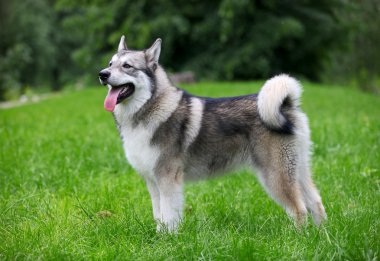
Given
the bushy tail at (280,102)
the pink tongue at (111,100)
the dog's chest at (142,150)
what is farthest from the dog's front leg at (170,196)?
the bushy tail at (280,102)

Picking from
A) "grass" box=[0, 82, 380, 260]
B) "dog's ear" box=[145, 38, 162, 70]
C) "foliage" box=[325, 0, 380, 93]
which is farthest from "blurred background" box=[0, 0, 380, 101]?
"dog's ear" box=[145, 38, 162, 70]

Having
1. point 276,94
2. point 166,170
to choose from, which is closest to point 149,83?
point 166,170

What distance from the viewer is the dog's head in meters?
3.52

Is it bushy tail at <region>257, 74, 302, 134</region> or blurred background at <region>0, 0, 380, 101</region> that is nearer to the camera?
bushy tail at <region>257, 74, 302, 134</region>

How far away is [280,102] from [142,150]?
1.10 metres

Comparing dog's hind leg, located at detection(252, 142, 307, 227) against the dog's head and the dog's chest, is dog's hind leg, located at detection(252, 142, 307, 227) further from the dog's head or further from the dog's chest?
the dog's head

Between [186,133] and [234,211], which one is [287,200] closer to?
[234,211]

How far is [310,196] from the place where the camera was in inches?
145

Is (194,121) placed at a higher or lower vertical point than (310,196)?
higher

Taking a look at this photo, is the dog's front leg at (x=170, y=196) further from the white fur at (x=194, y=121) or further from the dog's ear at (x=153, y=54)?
the dog's ear at (x=153, y=54)

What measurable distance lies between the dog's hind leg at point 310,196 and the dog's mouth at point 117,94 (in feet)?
4.88

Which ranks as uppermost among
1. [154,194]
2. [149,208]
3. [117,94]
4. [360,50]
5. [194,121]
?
[117,94]

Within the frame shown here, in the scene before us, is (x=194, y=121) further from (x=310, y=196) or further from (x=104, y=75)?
(x=310, y=196)

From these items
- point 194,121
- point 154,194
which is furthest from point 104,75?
point 154,194
